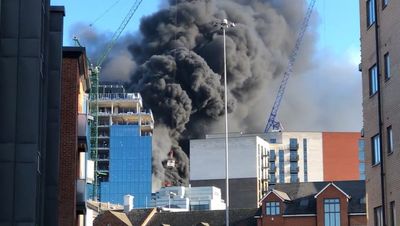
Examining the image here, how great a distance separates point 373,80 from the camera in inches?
1316

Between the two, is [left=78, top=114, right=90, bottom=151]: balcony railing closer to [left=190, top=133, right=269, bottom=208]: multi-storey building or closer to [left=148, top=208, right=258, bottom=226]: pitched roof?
[left=148, top=208, right=258, bottom=226]: pitched roof

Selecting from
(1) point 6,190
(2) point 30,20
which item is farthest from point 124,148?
(1) point 6,190

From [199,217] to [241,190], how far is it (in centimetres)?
5178

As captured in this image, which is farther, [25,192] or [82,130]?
[82,130]

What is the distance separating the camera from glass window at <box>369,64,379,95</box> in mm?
32844

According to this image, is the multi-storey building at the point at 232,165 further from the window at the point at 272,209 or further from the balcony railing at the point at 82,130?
the balcony railing at the point at 82,130

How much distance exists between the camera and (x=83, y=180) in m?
34.9

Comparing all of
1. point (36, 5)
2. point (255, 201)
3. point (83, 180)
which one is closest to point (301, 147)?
point (255, 201)

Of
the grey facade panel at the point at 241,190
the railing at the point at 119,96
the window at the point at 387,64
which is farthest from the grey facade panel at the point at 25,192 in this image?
the railing at the point at 119,96

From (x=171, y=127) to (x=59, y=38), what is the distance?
145 metres

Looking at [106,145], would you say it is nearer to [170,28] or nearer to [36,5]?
[170,28]

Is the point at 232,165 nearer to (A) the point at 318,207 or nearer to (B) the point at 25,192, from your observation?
(A) the point at 318,207

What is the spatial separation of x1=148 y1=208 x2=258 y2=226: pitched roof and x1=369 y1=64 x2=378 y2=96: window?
59742 mm

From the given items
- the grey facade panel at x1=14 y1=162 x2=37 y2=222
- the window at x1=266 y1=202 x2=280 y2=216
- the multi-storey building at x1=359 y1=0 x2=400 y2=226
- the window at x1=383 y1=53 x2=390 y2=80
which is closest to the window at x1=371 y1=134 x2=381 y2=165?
the multi-storey building at x1=359 y1=0 x2=400 y2=226
